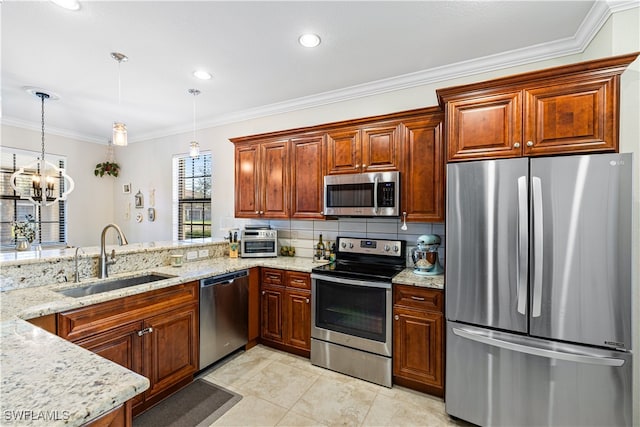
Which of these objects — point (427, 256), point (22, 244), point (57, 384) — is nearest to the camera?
point (57, 384)

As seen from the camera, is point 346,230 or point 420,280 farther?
point 346,230

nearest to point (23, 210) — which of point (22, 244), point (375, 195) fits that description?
point (22, 244)

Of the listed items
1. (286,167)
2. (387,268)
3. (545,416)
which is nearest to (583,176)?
(545,416)

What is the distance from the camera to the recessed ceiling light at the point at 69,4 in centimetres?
194

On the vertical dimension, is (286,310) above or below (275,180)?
below

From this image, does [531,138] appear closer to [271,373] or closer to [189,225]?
[271,373]

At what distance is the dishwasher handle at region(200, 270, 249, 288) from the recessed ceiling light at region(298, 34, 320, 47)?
7.05 feet

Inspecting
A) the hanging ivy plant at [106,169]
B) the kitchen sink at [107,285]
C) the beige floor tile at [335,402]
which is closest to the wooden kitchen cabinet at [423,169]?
the beige floor tile at [335,402]

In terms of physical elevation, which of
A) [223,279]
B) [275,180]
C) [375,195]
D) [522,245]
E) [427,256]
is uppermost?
[275,180]

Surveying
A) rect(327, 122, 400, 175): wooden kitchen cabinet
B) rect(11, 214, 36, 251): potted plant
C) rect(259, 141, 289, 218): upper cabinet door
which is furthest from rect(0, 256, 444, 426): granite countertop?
rect(11, 214, 36, 251): potted plant

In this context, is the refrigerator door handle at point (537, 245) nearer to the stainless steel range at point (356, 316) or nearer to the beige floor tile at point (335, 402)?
the stainless steel range at point (356, 316)

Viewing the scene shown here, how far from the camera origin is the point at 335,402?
2312 mm

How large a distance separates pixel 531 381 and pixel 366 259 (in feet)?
A: 5.38

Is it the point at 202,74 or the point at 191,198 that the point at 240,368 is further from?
the point at 191,198
